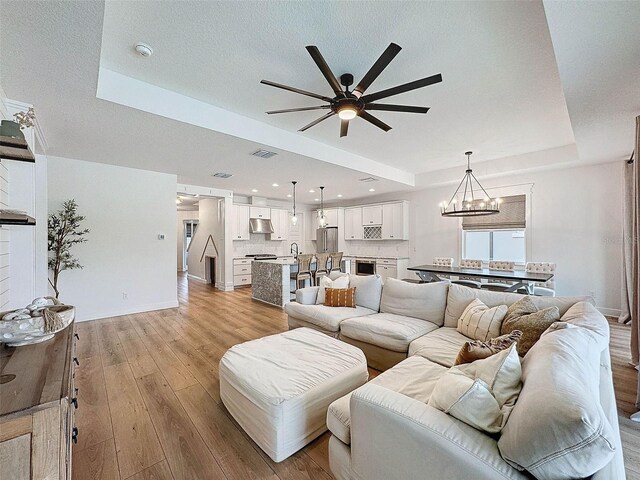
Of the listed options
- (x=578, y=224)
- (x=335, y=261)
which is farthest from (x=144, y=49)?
(x=578, y=224)

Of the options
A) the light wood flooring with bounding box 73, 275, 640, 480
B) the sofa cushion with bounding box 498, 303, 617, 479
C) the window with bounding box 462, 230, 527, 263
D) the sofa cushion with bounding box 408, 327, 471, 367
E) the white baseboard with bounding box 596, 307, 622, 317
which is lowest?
the light wood flooring with bounding box 73, 275, 640, 480

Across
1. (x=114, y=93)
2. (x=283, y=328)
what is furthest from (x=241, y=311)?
(x=114, y=93)

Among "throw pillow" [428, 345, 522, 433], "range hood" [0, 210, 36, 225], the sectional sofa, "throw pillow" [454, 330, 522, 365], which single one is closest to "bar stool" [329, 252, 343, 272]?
the sectional sofa

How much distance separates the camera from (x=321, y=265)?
247 inches

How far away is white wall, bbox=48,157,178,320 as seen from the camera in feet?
14.7

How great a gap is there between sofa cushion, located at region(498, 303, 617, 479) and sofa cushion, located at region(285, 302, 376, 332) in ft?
7.20

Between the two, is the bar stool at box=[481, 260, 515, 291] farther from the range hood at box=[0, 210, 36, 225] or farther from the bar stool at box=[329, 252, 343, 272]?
the range hood at box=[0, 210, 36, 225]

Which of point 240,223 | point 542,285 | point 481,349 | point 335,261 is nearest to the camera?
point 481,349

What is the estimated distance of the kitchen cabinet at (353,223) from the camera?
28.5 ft

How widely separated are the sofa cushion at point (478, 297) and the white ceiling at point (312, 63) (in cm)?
191

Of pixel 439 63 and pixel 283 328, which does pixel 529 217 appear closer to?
pixel 439 63

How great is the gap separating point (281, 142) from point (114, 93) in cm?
198

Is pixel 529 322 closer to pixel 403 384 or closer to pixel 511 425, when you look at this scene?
pixel 403 384

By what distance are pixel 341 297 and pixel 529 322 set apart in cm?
208
